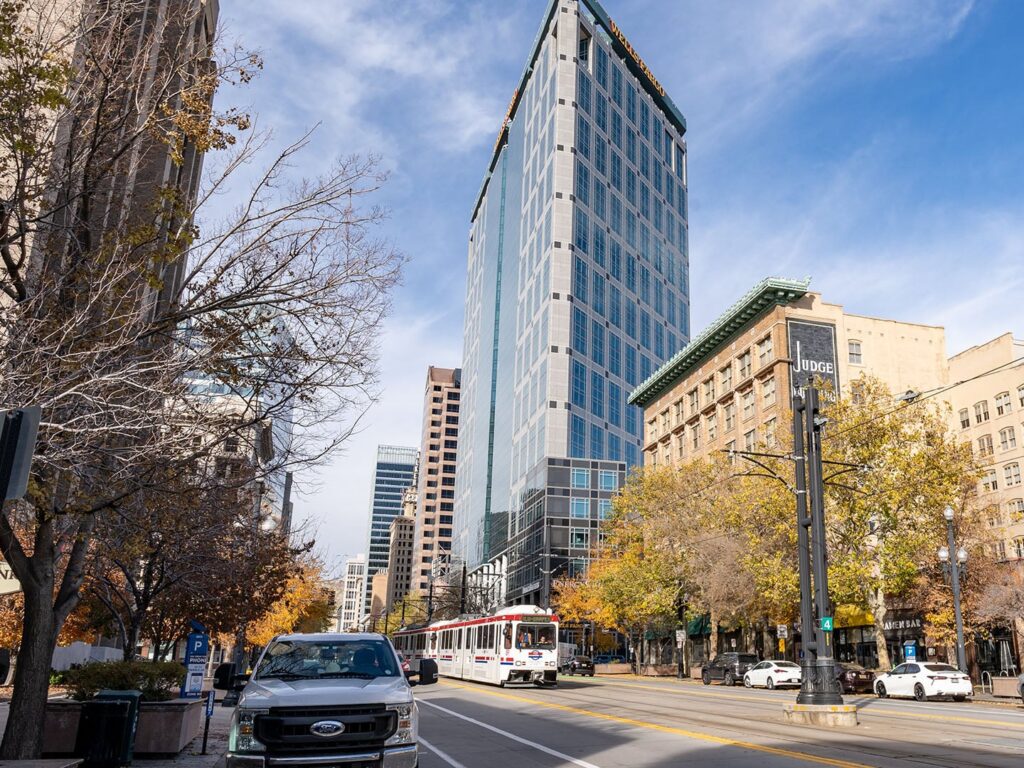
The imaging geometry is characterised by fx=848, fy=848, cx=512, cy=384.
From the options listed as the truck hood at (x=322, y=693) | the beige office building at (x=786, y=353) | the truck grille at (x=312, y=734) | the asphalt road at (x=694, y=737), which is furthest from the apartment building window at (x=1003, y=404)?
the truck grille at (x=312, y=734)

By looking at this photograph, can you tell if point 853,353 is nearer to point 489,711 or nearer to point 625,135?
point 489,711

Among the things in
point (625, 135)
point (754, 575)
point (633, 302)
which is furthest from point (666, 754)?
point (625, 135)

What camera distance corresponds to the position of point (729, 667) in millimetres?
44969

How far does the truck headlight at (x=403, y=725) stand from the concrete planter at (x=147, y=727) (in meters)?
6.08

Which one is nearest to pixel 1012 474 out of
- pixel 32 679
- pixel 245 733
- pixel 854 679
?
pixel 854 679

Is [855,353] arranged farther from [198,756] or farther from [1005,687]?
[198,756]

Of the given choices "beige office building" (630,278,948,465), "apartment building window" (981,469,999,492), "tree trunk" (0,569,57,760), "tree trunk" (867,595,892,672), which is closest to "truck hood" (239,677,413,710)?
"tree trunk" (0,569,57,760)

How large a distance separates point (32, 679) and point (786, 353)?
171 ft

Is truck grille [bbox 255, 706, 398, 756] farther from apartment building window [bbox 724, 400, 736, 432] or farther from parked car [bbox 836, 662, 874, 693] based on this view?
apartment building window [bbox 724, 400, 736, 432]

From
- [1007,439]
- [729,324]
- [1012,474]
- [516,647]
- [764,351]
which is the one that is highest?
[729,324]

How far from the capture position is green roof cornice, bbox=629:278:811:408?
56.8 metres

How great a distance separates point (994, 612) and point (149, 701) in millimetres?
36742

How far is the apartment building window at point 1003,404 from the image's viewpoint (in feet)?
163

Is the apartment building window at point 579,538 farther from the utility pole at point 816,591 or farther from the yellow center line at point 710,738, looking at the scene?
the utility pole at point 816,591
